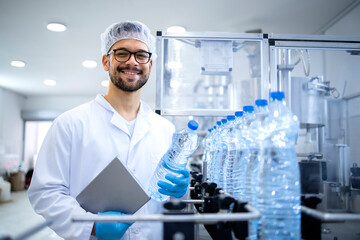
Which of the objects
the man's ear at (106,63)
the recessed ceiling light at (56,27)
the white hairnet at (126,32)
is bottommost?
the man's ear at (106,63)

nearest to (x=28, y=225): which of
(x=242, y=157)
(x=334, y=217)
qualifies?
(x=242, y=157)

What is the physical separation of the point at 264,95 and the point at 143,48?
26.9 inches

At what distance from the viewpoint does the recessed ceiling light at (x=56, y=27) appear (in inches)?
127

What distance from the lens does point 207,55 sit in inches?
64.6

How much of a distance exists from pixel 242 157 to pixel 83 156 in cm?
75

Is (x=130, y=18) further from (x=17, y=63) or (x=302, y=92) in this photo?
(x=17, y=63)

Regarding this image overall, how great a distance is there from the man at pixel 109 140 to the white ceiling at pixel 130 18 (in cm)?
162

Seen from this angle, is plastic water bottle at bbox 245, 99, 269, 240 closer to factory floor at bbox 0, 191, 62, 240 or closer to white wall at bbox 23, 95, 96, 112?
factory floor at bbox 0, 191, 62, 240

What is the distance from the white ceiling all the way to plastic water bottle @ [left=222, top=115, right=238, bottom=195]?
2129mm

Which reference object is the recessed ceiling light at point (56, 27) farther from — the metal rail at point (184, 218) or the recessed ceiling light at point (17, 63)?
the metal rail at point (184, 218)

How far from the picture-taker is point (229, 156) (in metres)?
0.98

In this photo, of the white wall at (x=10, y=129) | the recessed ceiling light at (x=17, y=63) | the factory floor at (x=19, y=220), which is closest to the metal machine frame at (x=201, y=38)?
the factory floor at (x=19, y=220)

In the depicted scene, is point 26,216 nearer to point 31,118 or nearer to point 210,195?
point 31,118

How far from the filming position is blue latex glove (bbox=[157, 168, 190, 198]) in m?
1.07
